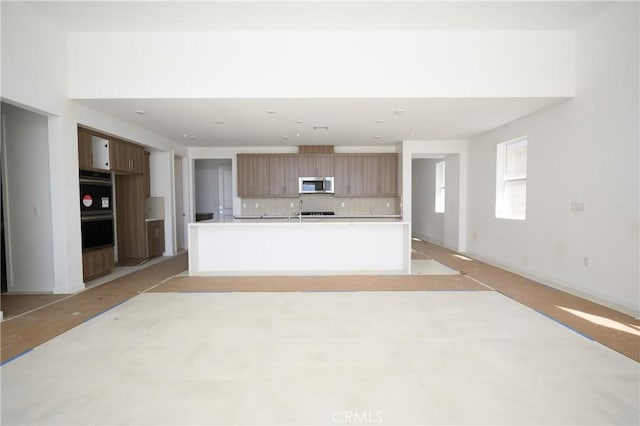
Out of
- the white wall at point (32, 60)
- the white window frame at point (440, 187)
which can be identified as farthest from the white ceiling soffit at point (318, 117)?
the white window frame at point (440, 187)

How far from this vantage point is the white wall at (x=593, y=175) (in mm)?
3289

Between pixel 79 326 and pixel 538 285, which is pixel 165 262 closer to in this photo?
pixel 79 326

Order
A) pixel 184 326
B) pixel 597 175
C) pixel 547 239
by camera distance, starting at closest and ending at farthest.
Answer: pixel 184 326 < pixel 597 175 < pixel 547 239

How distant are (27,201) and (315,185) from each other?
16.7 feet

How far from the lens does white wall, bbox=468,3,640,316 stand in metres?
3.29

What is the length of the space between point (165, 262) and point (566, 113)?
7.07 m

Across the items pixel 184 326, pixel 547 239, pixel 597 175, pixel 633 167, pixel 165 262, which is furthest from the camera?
pixel 165 262

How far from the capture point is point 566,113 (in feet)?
13.4

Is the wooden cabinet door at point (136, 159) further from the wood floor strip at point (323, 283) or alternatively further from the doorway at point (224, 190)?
the doorway at point (224, 190)

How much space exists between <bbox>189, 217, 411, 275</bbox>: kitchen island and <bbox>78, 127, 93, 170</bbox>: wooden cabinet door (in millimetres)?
1772

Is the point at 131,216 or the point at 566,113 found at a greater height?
the point at 566,113

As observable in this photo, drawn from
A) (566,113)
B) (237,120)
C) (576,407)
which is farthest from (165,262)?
(566,113)

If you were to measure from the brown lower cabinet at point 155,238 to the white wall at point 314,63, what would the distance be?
3.02 m

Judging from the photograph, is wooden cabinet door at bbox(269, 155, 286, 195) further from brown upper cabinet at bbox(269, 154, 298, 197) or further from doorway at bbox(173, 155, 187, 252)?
doorway at bbox(173, 155, 187, 252)
